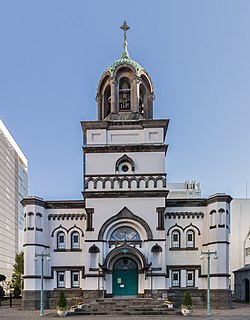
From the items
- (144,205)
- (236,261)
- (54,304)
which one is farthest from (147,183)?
(236,261)

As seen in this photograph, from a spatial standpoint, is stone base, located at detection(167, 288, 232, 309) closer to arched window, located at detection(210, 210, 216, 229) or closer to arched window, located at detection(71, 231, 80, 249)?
arched window, located at detection(210, 210, 216, 229)

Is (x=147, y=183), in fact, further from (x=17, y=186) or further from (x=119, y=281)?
(x=17, y=186)

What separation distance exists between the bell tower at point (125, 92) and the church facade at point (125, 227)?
0.09 meters

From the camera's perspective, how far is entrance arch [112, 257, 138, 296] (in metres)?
40.8

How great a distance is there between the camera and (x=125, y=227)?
136 feet

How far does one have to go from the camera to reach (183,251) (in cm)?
4200

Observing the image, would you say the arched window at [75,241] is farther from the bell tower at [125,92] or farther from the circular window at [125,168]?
the bell tower at [125,92]

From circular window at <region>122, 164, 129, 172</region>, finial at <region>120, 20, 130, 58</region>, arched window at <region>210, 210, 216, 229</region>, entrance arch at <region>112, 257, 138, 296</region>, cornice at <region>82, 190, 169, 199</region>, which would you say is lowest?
entrance arch at <region>112, 257, 138, 296</region>

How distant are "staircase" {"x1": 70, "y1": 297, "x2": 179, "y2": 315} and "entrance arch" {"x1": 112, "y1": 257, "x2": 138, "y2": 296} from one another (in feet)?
4.67

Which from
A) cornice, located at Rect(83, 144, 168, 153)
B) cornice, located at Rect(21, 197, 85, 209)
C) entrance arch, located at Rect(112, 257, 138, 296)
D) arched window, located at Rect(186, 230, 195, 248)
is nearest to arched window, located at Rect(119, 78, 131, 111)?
cornice, located at Rect(83, 144, 168, 153)

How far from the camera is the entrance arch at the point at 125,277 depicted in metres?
40.8

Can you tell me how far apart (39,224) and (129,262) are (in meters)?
7.77

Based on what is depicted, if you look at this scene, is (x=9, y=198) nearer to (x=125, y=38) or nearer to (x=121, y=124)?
(x=125, y=38)

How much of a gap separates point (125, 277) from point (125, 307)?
4.13m
